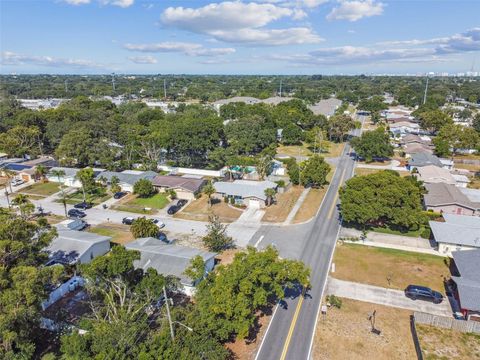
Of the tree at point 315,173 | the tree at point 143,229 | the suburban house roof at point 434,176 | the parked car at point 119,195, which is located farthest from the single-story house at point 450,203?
the parked car at point 119,195

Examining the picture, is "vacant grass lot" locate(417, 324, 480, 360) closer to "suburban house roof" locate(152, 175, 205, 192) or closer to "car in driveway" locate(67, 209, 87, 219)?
"suburban house roof" locate(152, 175, 205, 192)

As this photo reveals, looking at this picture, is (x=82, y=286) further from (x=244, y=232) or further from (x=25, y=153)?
(x=25, y=153)

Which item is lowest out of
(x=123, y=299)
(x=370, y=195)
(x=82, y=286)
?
(x=82, y=286)

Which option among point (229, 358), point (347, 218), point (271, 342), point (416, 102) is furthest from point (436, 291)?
point (416, 102)

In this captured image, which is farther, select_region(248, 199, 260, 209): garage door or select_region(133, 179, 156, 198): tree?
select_region(133, 179, 156, 198): tree

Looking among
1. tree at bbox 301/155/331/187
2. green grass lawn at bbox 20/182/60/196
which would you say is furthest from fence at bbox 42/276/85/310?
tree at bbox 301/155/331/187

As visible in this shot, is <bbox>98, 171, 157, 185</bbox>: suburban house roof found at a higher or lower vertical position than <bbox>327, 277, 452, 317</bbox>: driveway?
higher

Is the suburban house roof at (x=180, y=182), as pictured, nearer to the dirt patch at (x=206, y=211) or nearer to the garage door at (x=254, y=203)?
the dirt patch at (x=206, y=211)
